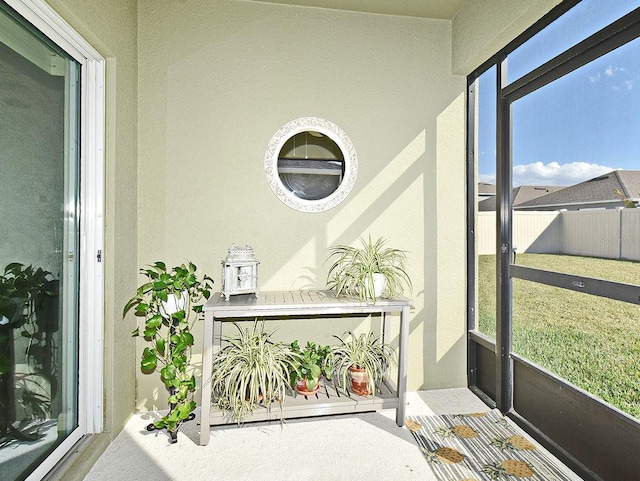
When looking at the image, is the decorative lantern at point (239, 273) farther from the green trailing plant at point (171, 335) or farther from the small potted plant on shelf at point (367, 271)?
the small potted plant on shelf at point (367, 271)

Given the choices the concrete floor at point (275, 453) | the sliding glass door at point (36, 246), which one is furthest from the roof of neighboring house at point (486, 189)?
the sliding glass door at point (36, 246)

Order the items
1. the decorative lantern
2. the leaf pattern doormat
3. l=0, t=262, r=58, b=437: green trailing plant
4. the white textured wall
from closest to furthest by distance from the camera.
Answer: l=0, t=262, r=58, b=437: green trailing plant → the leaf pattern doormat → the white textured wall → the decorative lantern

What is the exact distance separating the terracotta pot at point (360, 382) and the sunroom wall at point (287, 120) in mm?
448

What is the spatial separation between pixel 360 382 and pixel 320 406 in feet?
0.98

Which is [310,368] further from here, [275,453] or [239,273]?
[239,273]

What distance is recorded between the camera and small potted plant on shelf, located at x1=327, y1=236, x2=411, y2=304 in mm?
2363

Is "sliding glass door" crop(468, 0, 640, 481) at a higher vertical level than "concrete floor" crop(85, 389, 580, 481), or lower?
higher

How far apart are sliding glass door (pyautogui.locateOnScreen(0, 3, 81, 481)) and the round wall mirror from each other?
125 centimetres

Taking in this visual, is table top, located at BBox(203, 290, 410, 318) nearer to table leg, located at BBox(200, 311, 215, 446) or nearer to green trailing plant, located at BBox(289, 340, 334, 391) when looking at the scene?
table leg, located at BBox(200, 311, 215, 446)

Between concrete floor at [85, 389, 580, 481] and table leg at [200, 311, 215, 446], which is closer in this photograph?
concrete floor at [85, 389, 580, 481]

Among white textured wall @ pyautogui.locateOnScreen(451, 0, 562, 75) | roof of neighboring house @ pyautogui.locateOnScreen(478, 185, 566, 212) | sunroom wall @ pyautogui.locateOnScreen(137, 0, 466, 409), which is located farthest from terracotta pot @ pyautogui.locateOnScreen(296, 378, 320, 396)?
white textured wall @ pyautogui.locateOnScreen(451, 0, 562, 75)

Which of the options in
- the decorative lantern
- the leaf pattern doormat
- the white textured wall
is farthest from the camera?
the decorative lantern

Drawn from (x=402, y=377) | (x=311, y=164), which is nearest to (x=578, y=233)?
(x=402, y=377)

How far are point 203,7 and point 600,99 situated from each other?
255 centimetres
